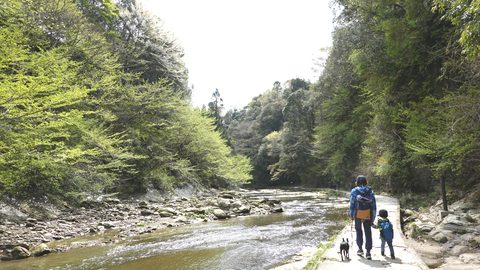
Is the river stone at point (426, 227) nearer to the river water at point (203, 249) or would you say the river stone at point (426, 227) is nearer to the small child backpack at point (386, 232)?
the river water at point (203, 249)

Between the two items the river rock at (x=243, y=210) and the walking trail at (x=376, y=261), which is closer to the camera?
the walking trail at (x=376, y=261)

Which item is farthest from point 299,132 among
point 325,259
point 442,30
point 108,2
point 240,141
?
point 325,259

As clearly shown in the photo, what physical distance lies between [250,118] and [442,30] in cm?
5574

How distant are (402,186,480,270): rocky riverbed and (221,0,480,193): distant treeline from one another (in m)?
1.16

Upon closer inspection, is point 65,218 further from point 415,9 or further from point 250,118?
point 250,118

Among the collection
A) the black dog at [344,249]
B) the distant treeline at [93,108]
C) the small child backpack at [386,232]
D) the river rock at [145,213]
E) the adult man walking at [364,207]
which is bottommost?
the river rock at [145,213]

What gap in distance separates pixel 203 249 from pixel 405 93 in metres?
11.1

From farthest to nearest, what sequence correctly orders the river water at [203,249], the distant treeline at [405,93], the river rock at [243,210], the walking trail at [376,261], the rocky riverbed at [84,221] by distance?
1. the river rock at [243,210]
2. the distant treeline at [405,93]
3. the rocky riverbed at [84,221]
4. the river water at [203,249]
5. the walking trail at [376,261]

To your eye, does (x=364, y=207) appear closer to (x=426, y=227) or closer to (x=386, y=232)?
(x=386, y=232)

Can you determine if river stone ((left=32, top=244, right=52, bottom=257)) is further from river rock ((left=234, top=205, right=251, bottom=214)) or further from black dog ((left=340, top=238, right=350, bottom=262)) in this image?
river rock ((left=234, top=205, right=251, bottom=214))

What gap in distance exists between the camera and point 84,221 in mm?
11086

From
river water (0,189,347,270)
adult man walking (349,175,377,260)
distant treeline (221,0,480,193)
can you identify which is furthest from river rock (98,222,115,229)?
distant treeline (221,0,480,193)

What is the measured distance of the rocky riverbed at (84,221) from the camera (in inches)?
319

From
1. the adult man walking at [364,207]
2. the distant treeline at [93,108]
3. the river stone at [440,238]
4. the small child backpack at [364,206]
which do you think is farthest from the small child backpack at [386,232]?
the distant treeline at [93,108]
